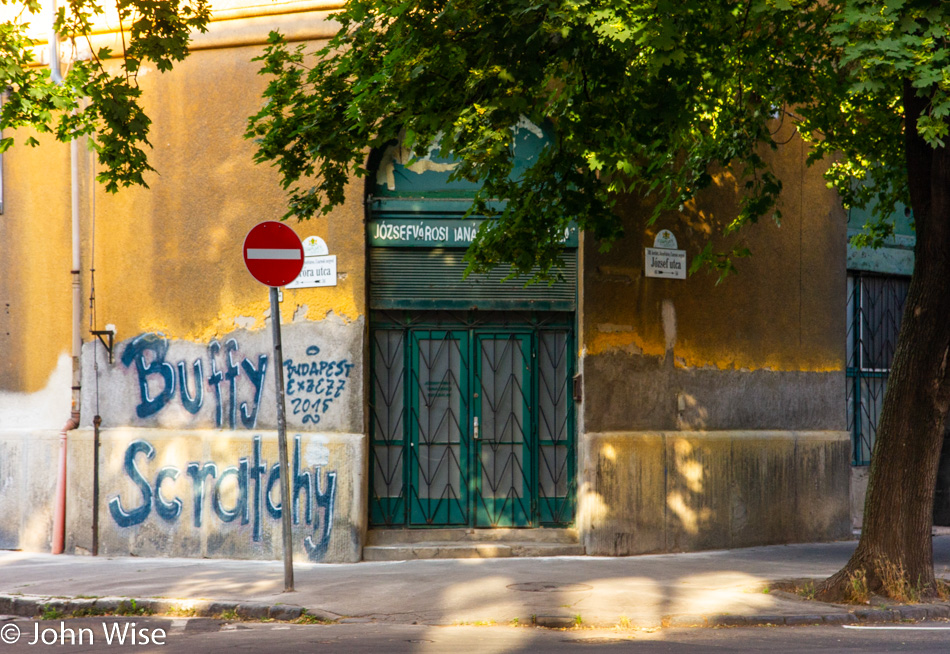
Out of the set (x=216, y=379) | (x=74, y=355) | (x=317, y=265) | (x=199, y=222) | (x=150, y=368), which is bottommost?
(x=216, y=379)

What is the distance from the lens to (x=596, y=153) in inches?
299

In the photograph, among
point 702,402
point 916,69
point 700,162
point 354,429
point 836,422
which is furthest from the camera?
point 836,422

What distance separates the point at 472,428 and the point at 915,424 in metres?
4.46

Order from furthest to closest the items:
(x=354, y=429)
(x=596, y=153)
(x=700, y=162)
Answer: (x=354, y=429), (x=700, y=162), (x=596, y=153)

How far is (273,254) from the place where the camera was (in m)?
8.05

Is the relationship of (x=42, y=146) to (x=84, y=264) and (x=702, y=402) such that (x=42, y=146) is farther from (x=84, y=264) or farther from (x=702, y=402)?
(x=702, y=402)

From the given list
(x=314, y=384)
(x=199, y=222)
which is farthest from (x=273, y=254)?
(x=199, y=222)

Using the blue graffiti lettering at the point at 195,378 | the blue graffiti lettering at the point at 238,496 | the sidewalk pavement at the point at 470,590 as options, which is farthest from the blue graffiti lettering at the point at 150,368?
the sidewalk pavement at the point at 470,590

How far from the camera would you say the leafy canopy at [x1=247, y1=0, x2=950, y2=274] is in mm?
5984

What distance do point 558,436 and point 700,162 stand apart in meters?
3.34

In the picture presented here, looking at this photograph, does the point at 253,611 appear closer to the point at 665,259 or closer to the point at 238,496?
the point at 238,496

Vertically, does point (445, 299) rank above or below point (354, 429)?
above

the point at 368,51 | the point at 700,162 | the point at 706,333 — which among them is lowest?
the point at 706,333

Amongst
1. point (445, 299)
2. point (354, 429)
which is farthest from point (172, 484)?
point (445, 299)
